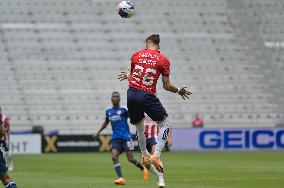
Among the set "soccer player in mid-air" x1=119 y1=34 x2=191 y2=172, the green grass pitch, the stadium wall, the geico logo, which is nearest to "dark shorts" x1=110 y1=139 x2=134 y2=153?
the green grass pitch

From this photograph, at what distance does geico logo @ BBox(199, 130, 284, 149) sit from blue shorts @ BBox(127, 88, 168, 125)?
27.7 meters

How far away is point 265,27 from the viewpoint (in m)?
52.1

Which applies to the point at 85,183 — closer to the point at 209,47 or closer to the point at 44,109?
the point at 44,109

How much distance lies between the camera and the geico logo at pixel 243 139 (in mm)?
42812

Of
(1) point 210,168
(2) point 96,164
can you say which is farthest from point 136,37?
(1) point 210,168

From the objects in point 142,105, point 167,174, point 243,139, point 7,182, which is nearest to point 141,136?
point 142,105

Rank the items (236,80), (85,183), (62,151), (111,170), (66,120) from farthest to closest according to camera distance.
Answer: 1. (236,80)
2. (66,120)
3. (62,151)
4. (111,170)
5. (85,183)

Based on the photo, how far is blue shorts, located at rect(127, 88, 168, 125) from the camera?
15.1 meters

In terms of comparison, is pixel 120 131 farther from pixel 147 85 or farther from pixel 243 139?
pixel 243 139

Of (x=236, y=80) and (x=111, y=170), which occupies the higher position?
(x=236, y=80)

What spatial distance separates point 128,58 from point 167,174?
81.3ft

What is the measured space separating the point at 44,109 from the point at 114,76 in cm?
469

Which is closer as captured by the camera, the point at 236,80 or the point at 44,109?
the point at 44,109

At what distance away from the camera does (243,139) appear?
4297 cm
